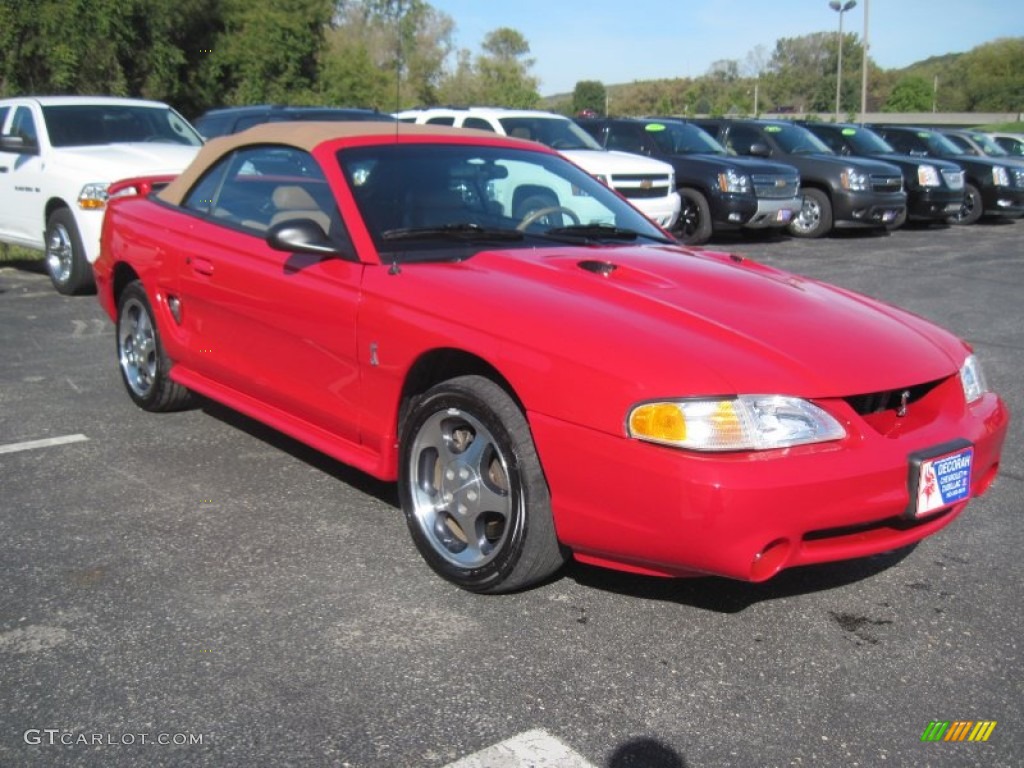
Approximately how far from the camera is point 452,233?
434cm

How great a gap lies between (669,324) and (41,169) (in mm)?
7888

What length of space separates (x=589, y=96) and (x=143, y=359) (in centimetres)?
7378

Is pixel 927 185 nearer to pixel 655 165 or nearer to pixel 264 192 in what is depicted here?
pixel 655 165

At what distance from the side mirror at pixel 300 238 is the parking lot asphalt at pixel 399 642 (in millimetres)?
1028

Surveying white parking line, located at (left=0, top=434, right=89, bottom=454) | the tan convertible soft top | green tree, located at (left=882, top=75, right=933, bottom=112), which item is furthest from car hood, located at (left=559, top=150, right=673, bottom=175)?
green tree, located at (left=882, top=75, right=933, bottom=112)

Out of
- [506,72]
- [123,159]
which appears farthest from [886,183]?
[506,72]

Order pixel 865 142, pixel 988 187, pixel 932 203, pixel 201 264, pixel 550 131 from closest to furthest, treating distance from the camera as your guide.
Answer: pixel 201 264, pixel 550 131, pixel 932 203, pixel 865 142, pixel 988 187

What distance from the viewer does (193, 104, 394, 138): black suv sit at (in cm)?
1155

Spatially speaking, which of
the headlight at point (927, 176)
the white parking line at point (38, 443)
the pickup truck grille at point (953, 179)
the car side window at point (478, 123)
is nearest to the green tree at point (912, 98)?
the pickup truck grille at point (953, 179)

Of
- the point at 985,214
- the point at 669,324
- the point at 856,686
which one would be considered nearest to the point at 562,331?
the point at 669,324

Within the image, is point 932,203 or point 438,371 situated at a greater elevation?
point 438,371

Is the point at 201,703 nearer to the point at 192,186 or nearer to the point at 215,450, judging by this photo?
the point at 215,450

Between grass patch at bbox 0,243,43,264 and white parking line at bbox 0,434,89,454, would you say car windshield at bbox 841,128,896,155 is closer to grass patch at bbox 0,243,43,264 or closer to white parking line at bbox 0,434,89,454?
grass patch at bbox 0,243,43,264

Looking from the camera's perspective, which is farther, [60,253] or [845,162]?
[845,162]
